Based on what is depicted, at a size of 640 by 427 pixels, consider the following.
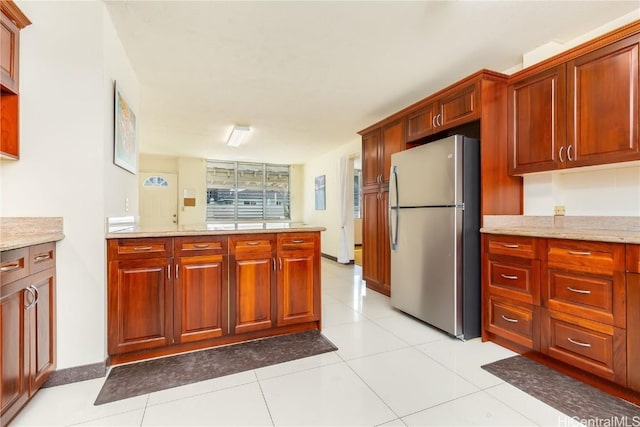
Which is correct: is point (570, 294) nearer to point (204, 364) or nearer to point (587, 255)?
point (587, 255)

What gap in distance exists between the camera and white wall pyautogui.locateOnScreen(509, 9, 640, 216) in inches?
81.6

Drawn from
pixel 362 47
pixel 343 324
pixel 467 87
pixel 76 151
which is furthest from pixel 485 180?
pixel 76 151

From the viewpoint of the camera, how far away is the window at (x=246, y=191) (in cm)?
730

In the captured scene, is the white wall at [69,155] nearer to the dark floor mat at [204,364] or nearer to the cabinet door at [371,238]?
the dark floor mat at [204,364]

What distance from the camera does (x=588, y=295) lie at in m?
1.81

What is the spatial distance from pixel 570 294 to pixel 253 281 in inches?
88.1

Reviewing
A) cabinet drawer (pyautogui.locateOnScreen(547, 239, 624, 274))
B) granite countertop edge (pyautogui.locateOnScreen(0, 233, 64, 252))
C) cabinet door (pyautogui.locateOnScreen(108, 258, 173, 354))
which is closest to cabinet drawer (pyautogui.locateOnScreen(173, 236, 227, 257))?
cabinet door (pyautogui.locateOnScreen(108, 258, 173, 354))

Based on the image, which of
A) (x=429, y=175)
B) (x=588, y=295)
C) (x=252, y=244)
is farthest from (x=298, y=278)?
(x=588, y=295)

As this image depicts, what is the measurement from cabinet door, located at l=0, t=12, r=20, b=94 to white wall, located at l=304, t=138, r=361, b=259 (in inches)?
175

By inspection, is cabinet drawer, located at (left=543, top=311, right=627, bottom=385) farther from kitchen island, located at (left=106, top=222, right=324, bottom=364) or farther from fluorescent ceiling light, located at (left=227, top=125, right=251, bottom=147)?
fluorescent ceiling light, located at (left=227, top=125, right=251, bottom=147)

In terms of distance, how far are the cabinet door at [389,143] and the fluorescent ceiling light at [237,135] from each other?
7.21 ft

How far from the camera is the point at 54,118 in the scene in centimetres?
184

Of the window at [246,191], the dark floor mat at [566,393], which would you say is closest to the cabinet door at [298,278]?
the dark floor mat at [566,393]

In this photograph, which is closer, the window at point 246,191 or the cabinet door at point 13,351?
the cabinet door at point 13,351
